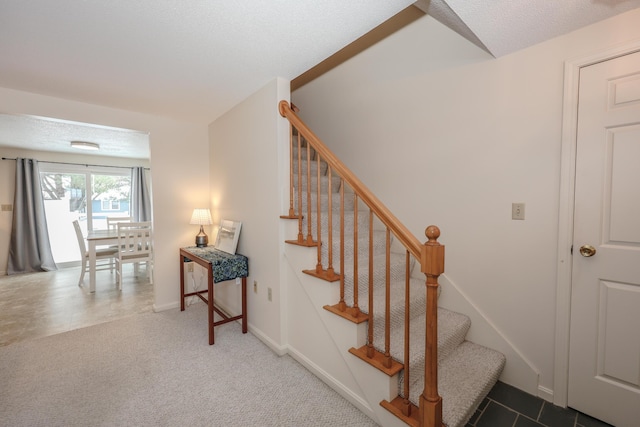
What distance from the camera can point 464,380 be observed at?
62.2 inches

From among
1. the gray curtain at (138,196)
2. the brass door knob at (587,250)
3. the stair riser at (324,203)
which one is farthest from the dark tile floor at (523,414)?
the gray curtain at (138,196)

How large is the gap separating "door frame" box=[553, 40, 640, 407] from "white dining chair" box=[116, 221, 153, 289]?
4537mm

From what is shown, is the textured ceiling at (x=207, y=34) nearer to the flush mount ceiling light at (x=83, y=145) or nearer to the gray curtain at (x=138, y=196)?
the flush mount ceiling light at (x=83, y=145)

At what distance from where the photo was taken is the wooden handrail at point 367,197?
1.27m

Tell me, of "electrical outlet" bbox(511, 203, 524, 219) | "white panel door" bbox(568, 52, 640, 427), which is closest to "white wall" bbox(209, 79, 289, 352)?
"electrical outlet" bbox(511, 203, 524, 219)

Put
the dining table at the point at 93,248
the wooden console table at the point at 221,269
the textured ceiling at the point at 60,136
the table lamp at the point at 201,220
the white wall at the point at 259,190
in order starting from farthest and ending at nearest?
the dining table at the point at 93,248
the textured ceiling at the point at 60,136
the table lamp at the point at 201,220
the wooden console table at the point at 221,269
the white wall at the point at 259,190

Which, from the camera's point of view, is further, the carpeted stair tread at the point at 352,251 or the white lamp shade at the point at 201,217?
the white lamp shade at the point at 201,217

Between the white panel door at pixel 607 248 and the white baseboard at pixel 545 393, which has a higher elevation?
the white panel door at pixel 607 248

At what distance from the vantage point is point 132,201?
5.80 metres

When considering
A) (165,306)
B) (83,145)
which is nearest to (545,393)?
(165,306)

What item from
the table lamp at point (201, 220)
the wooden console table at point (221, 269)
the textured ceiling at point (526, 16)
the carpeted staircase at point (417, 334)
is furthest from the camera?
the table lamp at point (201, 220)

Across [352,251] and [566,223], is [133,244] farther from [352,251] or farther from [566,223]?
[566,223]

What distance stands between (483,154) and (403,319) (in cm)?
122

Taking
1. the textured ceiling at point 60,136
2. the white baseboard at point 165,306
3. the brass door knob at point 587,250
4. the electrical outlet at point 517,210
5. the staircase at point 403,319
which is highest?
the textured ceiling at point 60,136
